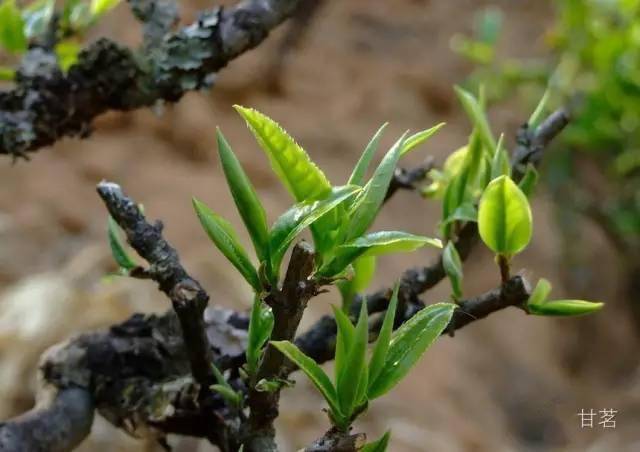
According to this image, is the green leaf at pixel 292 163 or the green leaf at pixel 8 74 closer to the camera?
the green leaf at pixel 292 163

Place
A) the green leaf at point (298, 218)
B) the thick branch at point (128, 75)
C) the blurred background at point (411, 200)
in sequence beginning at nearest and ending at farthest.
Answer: the green leaf at point (298, 218) → the thick branch at point (128, 75) → the blurred background at point (411, 200)

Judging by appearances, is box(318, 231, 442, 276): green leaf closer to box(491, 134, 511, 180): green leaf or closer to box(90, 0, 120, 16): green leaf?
box(491, 134, 511, 180): green leaf

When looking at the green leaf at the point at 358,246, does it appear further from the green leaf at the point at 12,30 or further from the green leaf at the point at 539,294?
the green leaf at the point at 12,30

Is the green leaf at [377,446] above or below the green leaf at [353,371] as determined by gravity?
below

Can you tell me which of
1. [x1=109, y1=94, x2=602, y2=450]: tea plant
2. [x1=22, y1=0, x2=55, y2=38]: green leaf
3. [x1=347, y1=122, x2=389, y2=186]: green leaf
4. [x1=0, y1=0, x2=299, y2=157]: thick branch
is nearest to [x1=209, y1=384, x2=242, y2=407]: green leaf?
[x1=109, y1=94, x2=602, y2=450]: tea plant

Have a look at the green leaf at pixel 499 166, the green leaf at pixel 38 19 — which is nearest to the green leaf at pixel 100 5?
the green leaf at pixel 38 19

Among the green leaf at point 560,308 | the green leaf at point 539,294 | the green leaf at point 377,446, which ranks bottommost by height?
the green leaf at point 377,446
